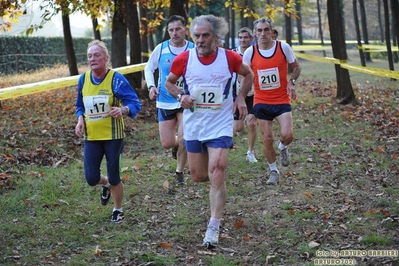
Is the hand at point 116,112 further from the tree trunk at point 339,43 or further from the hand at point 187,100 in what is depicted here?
the tree trunk at point 339,43

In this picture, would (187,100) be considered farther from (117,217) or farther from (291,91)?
(291,91)

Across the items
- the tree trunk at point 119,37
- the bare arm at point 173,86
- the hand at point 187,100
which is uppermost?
the tree trunk at point 119,37

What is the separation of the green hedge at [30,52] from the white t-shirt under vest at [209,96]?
22563mm

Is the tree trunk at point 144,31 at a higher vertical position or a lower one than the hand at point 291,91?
higher

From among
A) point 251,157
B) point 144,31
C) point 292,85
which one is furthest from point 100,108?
point 144,31

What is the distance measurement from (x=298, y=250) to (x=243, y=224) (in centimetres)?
113

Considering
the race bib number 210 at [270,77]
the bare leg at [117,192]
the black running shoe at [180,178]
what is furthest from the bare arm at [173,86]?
the black running shoe at [180,178]

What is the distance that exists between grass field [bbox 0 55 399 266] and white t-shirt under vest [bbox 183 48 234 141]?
1209mm

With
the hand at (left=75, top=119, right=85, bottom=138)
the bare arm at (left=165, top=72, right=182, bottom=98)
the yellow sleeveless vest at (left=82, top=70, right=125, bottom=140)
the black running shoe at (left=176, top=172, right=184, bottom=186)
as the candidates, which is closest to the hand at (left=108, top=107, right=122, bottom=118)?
the yellow sleeveless vest at (left=82, top=70, right=125, bottom=140)

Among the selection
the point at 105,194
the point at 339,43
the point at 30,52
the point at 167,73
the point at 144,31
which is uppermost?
the point at 30,52

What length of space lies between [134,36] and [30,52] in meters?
19.7

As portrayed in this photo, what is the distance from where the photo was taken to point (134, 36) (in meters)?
18.0

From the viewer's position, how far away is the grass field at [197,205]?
603 cm

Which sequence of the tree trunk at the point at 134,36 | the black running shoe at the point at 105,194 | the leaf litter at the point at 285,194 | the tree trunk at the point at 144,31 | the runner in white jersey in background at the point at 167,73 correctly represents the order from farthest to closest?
the tree trunk at the point at 144,31, the tree trunk at the point at 134,36, the runner in white jersey in background at the point at 167,73, the black running shoe at the point at 105,194, the leaf litter at the point at 285,194
